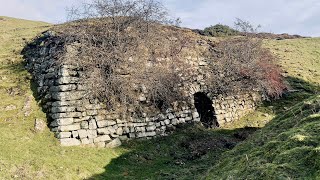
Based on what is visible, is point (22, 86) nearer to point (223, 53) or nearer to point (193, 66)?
point (193, 66)

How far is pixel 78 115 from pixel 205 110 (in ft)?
31.2

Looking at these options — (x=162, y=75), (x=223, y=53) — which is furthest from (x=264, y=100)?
(x=162, y=75)

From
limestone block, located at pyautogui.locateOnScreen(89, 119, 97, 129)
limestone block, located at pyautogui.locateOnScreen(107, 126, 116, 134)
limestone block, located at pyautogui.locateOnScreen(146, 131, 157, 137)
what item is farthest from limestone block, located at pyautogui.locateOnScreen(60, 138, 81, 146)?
limestone block, located at pyautogui.locateOnScreen(146, 131, 157, 137)

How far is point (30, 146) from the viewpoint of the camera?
44.2 feet

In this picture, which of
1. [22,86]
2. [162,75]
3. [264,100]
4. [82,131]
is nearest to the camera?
[82,131]

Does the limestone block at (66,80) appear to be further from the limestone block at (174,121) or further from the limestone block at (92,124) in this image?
the limestone block at (174,121)

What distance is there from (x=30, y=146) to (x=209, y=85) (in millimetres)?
11916

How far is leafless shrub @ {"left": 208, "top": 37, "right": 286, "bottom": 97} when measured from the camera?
2289cm

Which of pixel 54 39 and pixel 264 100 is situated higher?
pixel 54 39

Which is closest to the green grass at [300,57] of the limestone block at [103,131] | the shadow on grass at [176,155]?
the shadow on grass at [176,155]

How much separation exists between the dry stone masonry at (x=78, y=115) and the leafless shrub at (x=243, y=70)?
5.27 meters

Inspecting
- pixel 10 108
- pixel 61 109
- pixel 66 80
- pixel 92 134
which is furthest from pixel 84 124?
pixel 10 108

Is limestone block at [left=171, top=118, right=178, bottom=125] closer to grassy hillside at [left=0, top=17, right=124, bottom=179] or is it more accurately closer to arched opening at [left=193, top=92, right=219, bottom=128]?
arched opening at [left=193, top=92, right=219, bottom=128]

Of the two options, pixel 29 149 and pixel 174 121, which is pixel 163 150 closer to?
pixel 174 121
